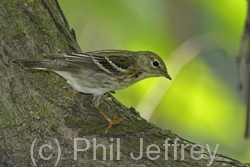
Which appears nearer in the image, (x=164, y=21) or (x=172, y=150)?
(x=172, y=150)

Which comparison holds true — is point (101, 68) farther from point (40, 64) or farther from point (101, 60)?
point (40, 64)

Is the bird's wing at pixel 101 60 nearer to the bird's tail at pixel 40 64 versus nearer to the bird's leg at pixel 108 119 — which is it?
the bird's tail at pixel 40 64

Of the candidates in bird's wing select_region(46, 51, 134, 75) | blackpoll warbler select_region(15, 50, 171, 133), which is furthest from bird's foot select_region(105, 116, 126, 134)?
bird's wing select_region(46, 51, 134, 75)

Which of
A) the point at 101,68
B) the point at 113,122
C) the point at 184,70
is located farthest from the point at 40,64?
the point at 184,70

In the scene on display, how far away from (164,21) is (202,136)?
161 cm

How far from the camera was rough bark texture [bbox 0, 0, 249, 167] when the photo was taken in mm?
3389

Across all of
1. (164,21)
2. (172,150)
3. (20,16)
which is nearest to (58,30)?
(20,16)

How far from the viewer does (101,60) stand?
13.9ft

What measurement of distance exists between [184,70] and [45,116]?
209 centimetres

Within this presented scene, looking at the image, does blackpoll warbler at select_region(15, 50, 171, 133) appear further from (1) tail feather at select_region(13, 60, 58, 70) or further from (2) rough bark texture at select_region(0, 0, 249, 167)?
(2) rough bark texture at select_region(0, 0, 249, 167)

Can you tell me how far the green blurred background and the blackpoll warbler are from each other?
0.66 ft

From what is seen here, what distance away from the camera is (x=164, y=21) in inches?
226

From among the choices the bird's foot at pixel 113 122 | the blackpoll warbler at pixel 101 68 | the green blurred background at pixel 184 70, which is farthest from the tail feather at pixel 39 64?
the green blurred background at pixel 184 70

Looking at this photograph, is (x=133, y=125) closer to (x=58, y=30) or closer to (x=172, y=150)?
(x=172, y=150)
